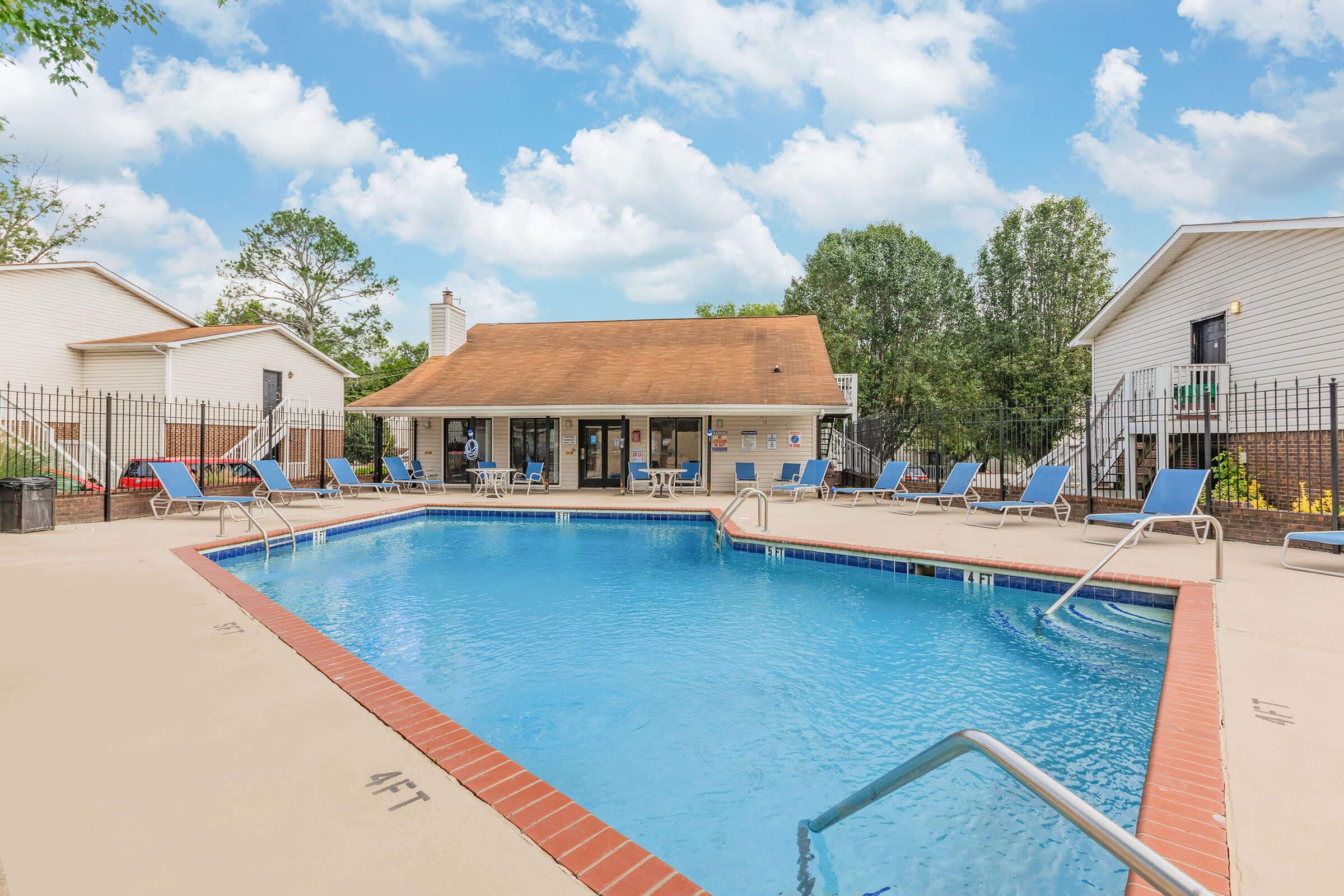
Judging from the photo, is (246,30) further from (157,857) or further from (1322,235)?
(1322,235)

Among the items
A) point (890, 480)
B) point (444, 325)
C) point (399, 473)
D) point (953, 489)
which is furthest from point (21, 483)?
point (953, 489)

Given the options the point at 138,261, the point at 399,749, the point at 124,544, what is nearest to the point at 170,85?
the point at 138,261

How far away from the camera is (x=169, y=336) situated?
17.6 metres

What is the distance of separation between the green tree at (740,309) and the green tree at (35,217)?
30.5 meters

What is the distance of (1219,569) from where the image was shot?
5.34 m

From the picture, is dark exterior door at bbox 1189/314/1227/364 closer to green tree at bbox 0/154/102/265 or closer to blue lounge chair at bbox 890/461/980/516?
blue lounge chair at bbox 890/461/980/516

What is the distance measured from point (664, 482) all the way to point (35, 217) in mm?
26580

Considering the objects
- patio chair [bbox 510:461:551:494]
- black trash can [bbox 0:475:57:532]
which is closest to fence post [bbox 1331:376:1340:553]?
patio chair [bbox 510:461:551:494]

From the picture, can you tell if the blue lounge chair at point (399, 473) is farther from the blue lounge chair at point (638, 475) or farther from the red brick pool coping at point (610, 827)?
the red brick pool coping at point (610, 827)

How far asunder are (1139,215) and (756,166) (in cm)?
1496

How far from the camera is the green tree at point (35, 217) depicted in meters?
22.9

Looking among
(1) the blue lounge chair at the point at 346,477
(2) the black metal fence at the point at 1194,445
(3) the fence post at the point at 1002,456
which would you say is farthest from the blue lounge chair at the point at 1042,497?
(1) the blue lounge chair at the point at 346,477

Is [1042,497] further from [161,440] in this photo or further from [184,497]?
[161,440]

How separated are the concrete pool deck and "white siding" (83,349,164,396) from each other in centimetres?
1526
